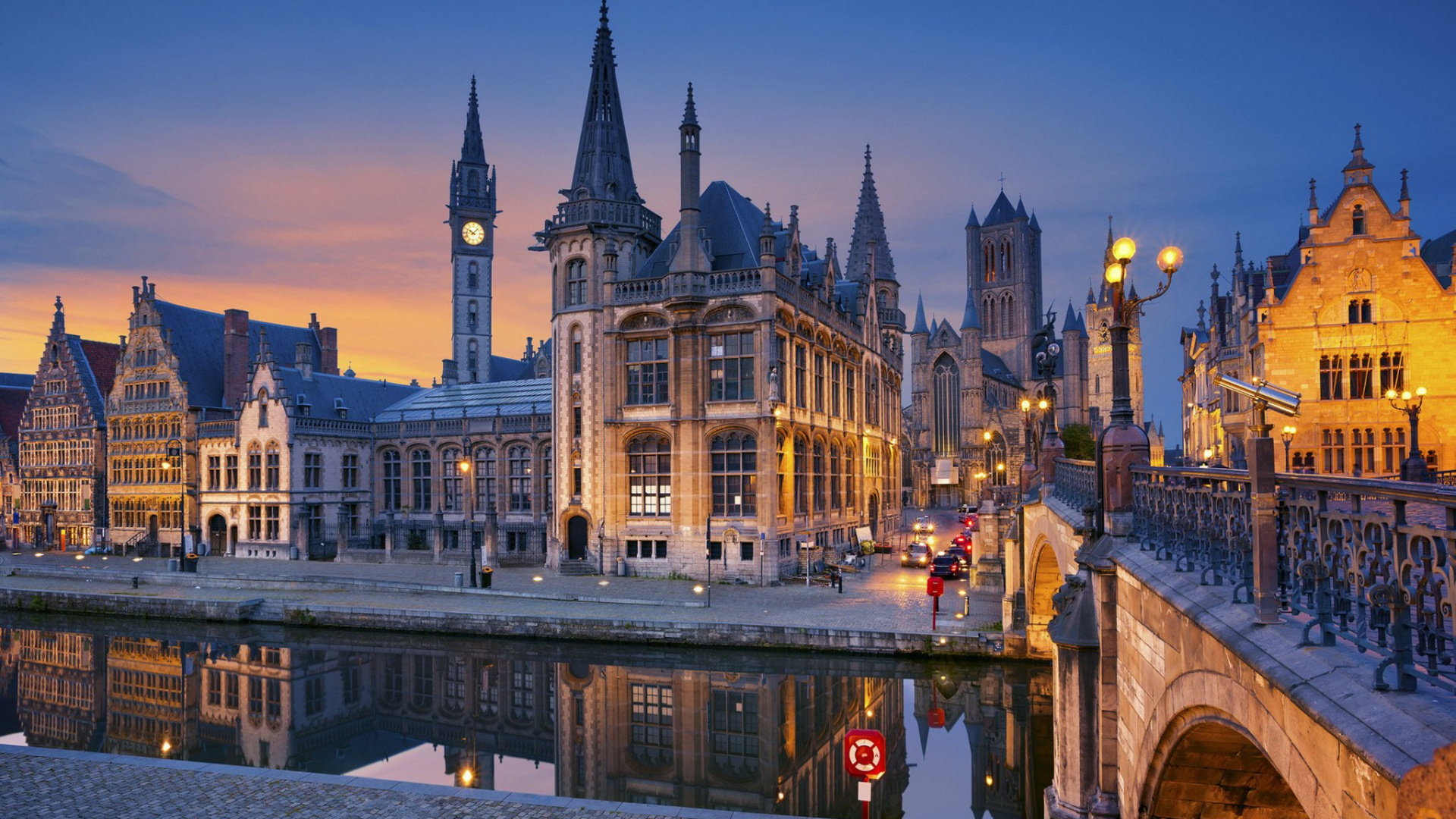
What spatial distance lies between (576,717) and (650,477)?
1683cm

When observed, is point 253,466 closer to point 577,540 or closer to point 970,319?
point 577,540

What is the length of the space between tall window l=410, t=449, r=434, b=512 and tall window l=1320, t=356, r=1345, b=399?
43.8 meters

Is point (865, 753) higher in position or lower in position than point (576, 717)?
higher

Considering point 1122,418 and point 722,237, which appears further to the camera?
point 722,237

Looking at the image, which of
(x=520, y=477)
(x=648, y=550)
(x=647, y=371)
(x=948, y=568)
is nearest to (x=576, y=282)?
(x=647, y=371)

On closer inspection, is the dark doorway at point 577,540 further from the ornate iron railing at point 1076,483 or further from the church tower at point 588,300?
the ornate iron railing at point 1076,483

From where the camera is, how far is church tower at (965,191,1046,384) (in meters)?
117

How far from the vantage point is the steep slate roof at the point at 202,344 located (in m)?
53.6

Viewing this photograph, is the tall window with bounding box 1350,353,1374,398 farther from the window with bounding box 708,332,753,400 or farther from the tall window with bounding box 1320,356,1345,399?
the window with bounding box 708,332,753,400

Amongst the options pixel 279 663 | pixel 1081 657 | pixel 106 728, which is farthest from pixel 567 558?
pixel 1081 657

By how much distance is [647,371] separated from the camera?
1487 inches

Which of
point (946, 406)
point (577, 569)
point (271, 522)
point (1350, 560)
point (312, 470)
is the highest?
point (946, 406)

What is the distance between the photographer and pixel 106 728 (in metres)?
21.4

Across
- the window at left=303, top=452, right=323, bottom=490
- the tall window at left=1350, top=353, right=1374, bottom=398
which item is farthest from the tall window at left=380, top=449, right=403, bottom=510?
the tall window at left=1350, top=353, right=1374, bottom=398
